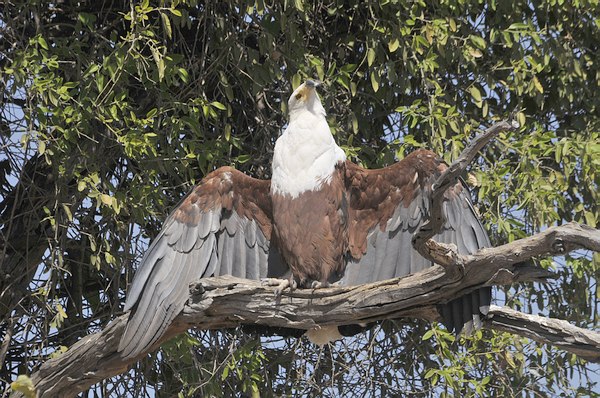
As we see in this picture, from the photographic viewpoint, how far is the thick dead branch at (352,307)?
3385mm

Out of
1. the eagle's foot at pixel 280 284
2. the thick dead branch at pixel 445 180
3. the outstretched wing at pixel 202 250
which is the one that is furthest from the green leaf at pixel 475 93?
the thick dead branch at pixel 445 180

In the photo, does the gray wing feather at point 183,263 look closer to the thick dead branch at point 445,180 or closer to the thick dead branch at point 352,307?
the thick dead branch at point 352,307

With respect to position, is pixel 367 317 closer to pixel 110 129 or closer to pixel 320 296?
pixel 320 296

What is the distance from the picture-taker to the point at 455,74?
5527 millimetres

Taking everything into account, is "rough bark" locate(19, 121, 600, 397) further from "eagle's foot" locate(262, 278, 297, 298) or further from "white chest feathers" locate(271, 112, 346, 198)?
"white chest feathers" locate(271, 112, 346, 198)

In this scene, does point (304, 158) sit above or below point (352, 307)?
above

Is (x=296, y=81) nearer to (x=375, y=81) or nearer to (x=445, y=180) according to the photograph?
(x=375, y=81)

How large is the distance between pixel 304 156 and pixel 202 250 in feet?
1.87

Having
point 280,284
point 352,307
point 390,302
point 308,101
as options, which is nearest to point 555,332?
point 390,302

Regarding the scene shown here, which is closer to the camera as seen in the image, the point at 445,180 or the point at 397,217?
the point at 445,180

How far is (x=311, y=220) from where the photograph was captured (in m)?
4.48

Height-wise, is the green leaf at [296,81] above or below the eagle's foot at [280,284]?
above

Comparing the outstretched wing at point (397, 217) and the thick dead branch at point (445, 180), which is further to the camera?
the outstretched wing at point (397, 217)

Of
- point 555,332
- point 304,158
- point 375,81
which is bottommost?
point 555,332
